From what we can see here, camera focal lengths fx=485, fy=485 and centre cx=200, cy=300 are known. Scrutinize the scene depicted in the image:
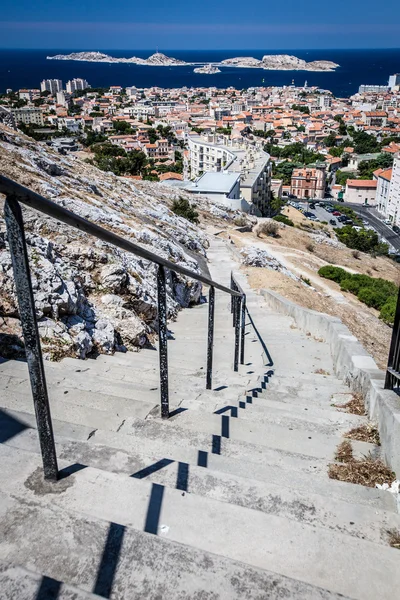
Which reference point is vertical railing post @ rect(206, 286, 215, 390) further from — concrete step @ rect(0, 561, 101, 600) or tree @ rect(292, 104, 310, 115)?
tree @ rect(292, 104, 310, 115)

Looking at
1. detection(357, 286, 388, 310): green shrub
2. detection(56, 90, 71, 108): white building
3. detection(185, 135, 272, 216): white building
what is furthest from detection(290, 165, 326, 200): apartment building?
detection(56, 90, 71, 108): white building

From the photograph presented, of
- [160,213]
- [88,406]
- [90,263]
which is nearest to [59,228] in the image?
[90,263]

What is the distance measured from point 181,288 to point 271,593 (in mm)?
10605

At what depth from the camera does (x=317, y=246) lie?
35406mm

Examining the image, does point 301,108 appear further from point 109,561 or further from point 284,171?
point 109,561

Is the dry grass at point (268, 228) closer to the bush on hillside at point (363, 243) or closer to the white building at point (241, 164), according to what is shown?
the white building at point (241, 164)

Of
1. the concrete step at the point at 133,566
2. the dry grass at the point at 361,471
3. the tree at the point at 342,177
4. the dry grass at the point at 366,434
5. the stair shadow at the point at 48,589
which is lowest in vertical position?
the tree at the point at 342,177

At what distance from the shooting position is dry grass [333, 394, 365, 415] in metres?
4.76

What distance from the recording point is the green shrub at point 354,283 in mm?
22859

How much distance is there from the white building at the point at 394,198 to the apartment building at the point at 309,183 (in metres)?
11.5

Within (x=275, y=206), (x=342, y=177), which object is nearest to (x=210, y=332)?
(x=275, y=206)

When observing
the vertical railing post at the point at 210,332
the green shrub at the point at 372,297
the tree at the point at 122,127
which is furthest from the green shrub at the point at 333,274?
the tree at the point at 122,127

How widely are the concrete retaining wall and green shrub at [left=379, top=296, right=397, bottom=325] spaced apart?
32.7 ft

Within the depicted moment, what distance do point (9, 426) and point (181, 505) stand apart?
1.16 m
